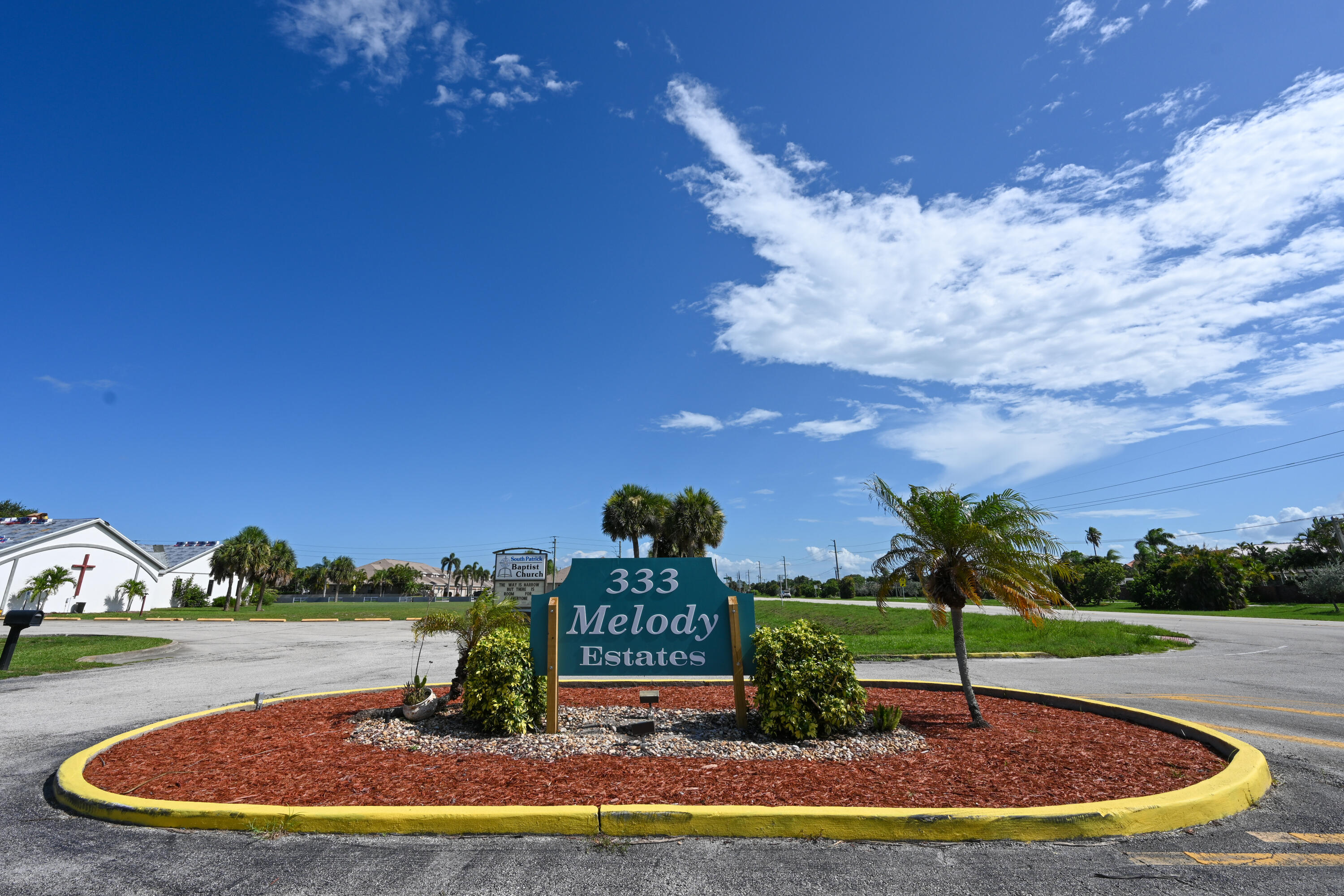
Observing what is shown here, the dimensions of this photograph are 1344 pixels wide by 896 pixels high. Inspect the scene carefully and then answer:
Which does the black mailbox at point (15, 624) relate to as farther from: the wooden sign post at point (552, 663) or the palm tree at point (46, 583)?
the palm tree at point (46, 583)

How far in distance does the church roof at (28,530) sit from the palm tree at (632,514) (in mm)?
45123

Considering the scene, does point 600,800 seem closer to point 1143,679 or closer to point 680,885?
point 680,885

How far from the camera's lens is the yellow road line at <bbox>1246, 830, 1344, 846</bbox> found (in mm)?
4266

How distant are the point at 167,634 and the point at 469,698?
87.8ft

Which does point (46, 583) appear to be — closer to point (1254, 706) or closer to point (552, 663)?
point (552, 663)

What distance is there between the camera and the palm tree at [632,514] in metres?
47.4

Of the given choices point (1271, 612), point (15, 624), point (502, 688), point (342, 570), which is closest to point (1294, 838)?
point (502, 688)

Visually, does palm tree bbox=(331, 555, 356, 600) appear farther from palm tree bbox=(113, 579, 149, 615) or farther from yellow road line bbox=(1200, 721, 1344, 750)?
yellow road line bbox=(1200, 721, 1344, 750)

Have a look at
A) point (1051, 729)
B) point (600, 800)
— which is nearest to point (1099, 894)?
point (600, 800)

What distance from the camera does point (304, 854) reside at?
414 cm

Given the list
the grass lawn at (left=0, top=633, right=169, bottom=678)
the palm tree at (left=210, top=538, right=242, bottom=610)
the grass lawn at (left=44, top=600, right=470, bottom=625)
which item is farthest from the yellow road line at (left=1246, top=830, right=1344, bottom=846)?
the palm tree at (left=210, top=538, right=242, bottom=610)

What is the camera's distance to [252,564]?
205 ft

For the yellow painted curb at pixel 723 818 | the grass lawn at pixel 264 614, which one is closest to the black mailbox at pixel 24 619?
the yellow painted curb at pixel 723 818

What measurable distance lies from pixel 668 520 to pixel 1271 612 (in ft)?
135
